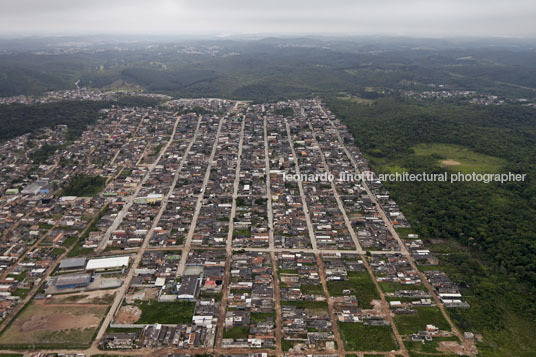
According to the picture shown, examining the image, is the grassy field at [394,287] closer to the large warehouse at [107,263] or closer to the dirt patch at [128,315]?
the dirt patch at [128,315]

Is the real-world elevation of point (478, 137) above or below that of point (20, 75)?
below

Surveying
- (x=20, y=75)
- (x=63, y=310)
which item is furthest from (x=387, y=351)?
(x=20, y=75)

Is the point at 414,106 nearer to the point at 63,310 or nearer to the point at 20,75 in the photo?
the point at 63,310

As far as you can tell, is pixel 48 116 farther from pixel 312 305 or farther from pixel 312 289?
pixel 312 305

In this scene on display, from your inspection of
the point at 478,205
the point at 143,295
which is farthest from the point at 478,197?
the point at 143,295

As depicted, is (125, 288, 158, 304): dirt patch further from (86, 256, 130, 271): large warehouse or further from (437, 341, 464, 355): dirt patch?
(437, 341, 464, 355): dirt patch

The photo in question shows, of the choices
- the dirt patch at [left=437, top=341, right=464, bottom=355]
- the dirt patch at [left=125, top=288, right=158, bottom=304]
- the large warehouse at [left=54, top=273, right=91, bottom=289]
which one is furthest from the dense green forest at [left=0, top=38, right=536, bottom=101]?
the dirt patch at [left=437, top=341, right=464, bottom=355]

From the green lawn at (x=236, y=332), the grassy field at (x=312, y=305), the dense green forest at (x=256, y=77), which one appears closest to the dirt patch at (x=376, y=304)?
the grassy field at (x=312, y=305)
